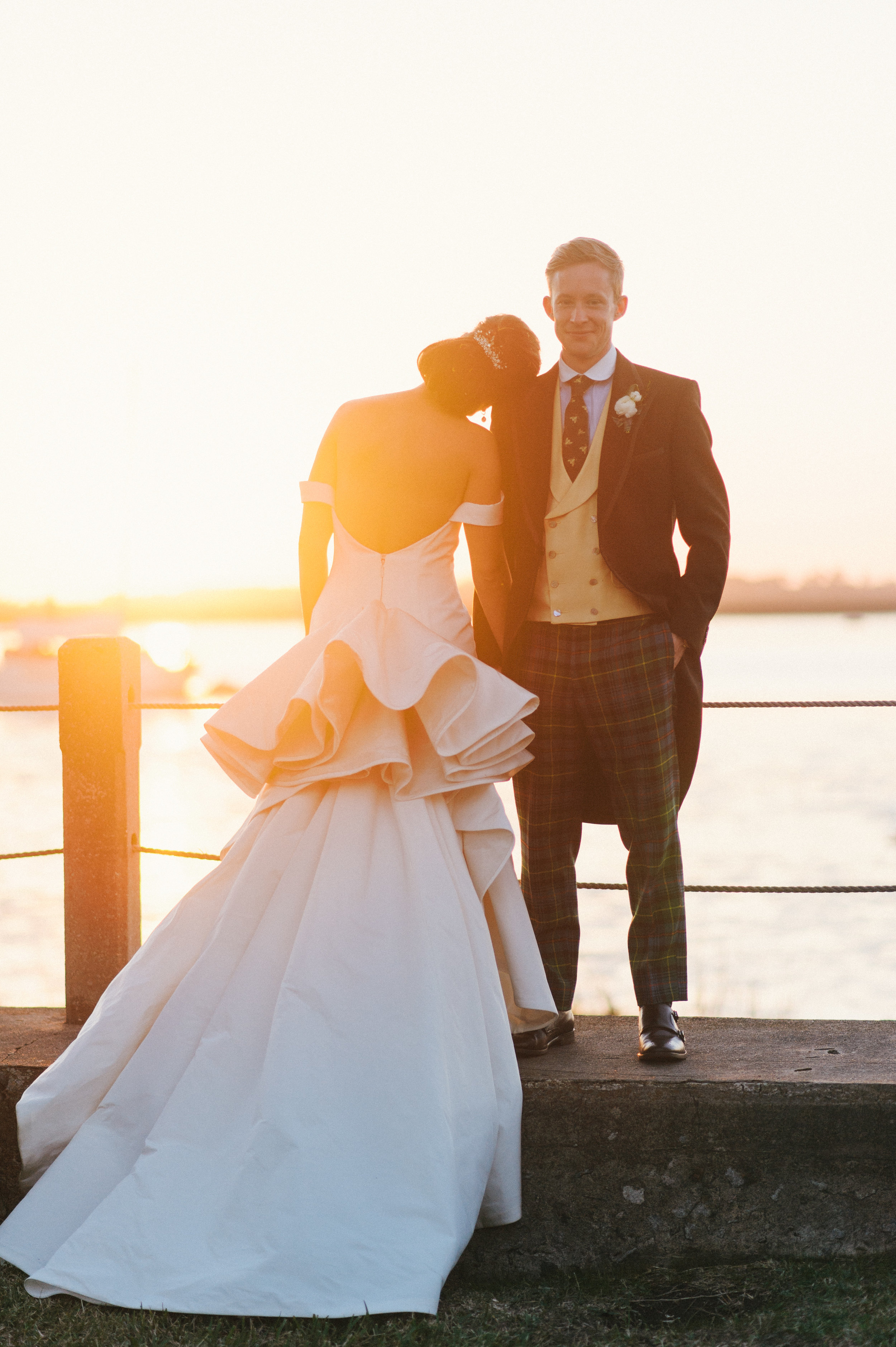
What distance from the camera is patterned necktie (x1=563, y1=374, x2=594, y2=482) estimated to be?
9.46 feet

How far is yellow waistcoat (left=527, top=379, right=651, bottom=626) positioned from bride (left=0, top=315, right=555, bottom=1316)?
147 mm

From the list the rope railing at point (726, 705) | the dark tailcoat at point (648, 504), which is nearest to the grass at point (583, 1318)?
the dark tailcoat at point (648, 504)

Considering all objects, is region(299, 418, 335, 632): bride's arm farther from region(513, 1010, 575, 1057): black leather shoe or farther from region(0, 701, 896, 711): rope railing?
region(513, 1010, 575, 1057): black leather shoe

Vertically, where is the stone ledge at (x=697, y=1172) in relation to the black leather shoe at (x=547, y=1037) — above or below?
below

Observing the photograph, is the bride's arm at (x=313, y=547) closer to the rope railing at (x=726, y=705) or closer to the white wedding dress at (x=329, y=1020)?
the white wedding dress at (x=329, y=1020)

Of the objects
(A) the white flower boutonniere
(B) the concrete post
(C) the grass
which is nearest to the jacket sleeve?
(A) the white flower boutonniere

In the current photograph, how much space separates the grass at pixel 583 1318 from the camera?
1998 mm

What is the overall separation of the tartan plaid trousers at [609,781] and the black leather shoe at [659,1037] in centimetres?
3

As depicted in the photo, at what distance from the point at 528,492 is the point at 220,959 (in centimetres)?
132

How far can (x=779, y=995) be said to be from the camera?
867 cm

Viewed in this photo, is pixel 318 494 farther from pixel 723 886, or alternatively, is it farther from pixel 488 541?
pixel 723 886

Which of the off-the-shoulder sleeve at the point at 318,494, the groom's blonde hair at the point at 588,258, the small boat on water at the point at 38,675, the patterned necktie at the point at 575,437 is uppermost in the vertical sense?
the groom's blonde hair at the point at 588,258

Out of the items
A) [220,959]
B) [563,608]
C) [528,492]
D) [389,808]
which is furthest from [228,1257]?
[528,492]

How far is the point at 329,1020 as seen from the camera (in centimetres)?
229
